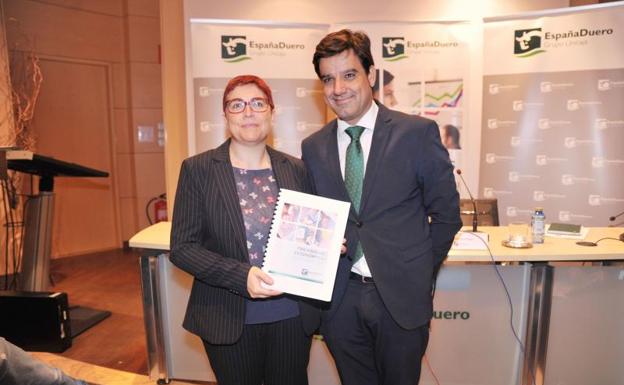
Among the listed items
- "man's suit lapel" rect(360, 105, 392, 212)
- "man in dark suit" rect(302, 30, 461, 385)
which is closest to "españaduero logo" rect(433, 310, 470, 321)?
"man in dark suit" rect(302, 30, 461, 385)

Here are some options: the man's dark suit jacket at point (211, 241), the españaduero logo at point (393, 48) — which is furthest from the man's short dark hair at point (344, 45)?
the españaduero logo at point (393, 48)

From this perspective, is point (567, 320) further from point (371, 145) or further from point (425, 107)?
point (425, 107)

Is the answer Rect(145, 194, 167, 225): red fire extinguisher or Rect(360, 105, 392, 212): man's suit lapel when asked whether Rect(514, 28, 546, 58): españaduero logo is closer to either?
Rect(360, 105, 392, 212): man's suit lapel

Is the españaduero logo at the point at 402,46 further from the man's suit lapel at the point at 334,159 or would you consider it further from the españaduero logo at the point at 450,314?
the man's suit lapel at the point at 334,159

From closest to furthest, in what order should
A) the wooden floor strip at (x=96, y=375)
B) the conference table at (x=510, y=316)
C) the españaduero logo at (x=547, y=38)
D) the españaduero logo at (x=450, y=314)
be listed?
1. the wooden floor strip at (x=96, y=375)
2. the conference table at (x=510, y=316)
3. the españaduero logo at (x=450, y=314)
4. the españaduero logo at (x=547, y=38)

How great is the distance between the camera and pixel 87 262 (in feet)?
18.0

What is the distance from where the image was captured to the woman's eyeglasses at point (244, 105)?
144 cm

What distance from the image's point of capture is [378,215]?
1.51m

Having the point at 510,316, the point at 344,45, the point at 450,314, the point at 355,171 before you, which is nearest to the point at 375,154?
the point at 355,171

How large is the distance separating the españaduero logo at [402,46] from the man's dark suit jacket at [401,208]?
9.31 feet

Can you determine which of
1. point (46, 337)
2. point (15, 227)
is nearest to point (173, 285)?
point (46, 337)

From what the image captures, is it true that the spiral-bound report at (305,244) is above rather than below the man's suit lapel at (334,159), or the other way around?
below

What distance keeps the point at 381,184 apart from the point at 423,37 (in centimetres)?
312

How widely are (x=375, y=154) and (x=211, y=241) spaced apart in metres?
0.67
